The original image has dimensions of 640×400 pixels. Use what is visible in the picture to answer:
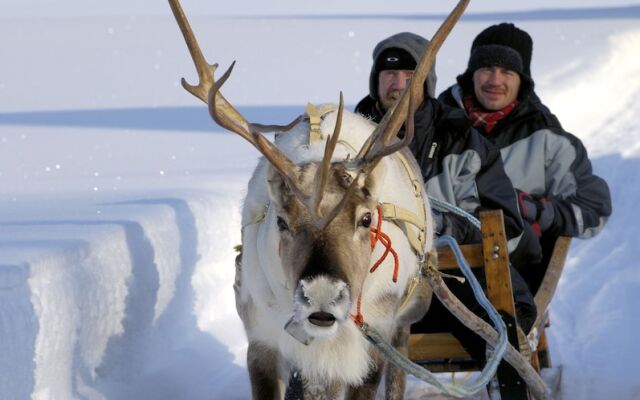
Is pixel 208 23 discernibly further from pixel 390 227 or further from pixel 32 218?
pixel 390 227

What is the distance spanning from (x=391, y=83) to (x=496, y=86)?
730mm

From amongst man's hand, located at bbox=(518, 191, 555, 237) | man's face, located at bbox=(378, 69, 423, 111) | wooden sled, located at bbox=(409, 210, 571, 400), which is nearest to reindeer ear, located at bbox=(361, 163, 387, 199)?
wooden sled, located at bbox=(409, 210, 571, 400)

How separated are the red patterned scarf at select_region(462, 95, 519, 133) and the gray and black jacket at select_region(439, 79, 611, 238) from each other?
1.1 inches

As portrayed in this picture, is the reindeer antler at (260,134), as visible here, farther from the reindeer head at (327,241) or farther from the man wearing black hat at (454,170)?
the man wearing black hat at (454,170)

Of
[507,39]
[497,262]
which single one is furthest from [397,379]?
[507,39]

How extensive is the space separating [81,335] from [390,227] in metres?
1.76

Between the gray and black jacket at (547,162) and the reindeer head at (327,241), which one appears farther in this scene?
the gray and black jacket at (547,162)

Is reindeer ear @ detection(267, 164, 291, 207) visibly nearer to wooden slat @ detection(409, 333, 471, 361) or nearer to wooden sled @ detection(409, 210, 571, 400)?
wooden sled @ detection(409, 210, 571, 400)

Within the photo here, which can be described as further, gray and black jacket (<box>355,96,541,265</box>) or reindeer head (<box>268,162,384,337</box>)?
gray and black jacket (<box>355,96,541,265</box>)

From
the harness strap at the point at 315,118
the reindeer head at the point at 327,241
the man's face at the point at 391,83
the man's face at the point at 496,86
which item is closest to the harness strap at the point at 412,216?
the reindeer head at the point at 327,241

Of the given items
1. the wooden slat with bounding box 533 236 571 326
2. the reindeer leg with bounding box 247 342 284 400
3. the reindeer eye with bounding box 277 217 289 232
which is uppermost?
the reindeer eye with bounding box 277 217 289 232

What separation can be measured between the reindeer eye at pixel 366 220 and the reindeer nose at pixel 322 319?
0.45 metres

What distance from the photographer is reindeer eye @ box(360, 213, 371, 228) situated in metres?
3.72

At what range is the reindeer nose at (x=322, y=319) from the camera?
3.37 metres
